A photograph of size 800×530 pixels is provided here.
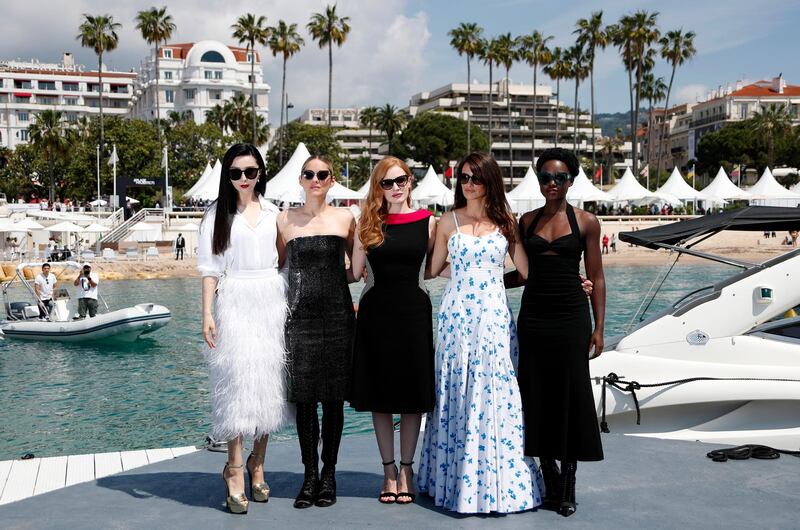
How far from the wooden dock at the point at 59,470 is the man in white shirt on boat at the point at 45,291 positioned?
46.4 ft

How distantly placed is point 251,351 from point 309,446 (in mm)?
679

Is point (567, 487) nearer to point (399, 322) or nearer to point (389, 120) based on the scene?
point (399, 322)

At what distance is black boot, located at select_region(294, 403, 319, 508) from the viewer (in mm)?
4605

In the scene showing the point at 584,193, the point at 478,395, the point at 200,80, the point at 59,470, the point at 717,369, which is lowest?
the point at 59,470

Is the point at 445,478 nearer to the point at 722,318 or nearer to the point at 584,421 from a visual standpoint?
the point at 584,421

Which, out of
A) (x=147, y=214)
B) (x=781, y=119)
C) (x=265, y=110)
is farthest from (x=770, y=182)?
(x=265, y=110)

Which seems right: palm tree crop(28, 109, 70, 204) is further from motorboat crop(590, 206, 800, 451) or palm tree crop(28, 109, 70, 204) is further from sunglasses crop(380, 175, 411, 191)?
sunglasses crop(380, 175, 411, 191)

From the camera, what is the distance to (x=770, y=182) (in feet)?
174

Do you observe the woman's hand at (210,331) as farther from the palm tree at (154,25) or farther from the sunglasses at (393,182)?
the palm tree at (154,25)

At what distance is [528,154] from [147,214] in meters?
94.4

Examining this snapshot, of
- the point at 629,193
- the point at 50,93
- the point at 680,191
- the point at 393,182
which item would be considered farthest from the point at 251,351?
the point at 50,93

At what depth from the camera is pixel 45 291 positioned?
2083 centimetres

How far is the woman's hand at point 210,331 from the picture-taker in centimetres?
455

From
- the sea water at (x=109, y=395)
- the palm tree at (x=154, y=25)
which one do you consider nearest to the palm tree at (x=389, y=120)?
the palm tree at (x=154, y=25)
